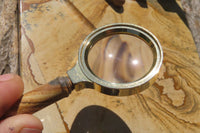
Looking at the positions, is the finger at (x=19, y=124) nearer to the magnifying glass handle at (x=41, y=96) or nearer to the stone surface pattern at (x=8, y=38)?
the magnifying glass handle at (x=41, y=96)

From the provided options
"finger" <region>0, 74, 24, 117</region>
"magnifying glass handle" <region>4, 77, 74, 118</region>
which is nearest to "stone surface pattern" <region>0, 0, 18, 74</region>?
"finger" <region>0, 74, 24, 117</region>

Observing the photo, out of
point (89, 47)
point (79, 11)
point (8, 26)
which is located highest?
point (89, 47)

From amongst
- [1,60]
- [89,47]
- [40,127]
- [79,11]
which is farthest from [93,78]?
[1,60]

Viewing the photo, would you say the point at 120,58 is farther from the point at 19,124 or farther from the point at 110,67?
the point at 19,124

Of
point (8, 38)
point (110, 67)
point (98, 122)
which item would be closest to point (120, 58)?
point (110, 67)

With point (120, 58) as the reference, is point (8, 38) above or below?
below

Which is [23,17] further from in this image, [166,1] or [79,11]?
[166,1]
